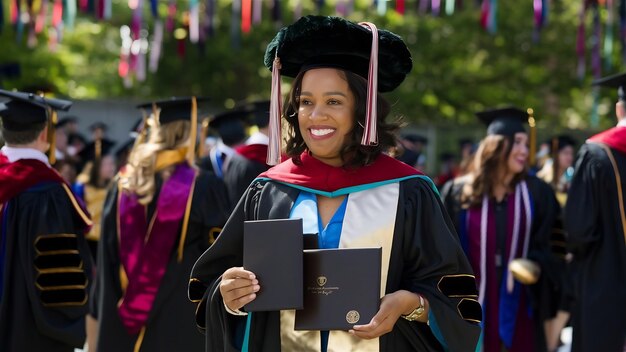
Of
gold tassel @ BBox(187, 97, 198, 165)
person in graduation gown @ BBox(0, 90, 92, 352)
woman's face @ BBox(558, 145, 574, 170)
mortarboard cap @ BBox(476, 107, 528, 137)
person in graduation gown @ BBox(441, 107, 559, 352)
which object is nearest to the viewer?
person in graduation gown @ BBox(0, 90, 92, 352)

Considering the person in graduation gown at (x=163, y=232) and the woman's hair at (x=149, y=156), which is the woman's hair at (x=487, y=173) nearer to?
the person in graduation gown at (x=163, y=232)

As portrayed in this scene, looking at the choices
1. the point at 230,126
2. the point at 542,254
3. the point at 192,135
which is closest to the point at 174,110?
the point at 192,135

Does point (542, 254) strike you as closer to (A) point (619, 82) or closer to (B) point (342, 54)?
(A) point (619, 82)

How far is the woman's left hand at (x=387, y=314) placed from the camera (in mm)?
3172

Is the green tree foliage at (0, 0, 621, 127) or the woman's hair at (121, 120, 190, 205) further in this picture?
the green tree foliage at (0, 0, 621, 127)

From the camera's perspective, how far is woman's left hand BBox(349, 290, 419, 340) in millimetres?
3172

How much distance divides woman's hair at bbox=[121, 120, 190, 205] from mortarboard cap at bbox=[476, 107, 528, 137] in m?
2.37

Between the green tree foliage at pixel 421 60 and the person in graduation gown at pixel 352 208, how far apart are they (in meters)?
13.8

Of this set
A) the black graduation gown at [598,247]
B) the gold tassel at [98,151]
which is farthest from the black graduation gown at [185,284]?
the gold tassel at [98,151]

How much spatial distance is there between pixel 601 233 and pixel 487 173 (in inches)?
36.6

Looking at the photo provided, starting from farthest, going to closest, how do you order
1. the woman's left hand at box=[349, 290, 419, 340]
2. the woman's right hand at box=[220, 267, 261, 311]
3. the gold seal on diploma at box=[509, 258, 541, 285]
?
the gold seal on diploma at box=[509, 258, 541, 285], the woman's right hand at box=[220, 267, 261, 311], the woman's left hand at box=[349, 290, 419, 340]

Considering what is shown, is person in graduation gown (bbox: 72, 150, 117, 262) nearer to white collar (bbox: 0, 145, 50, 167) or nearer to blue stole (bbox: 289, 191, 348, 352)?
white collar (bbox: 0, 145, 50, 167)

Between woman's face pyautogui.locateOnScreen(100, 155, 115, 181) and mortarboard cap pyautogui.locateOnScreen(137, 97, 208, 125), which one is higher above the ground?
mortarboard cap pyautogui.locateOnScreen(137, 97, 208, 125)

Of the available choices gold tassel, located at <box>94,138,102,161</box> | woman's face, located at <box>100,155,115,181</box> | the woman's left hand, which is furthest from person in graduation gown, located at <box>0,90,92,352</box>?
gold tassel, located at <box>94,138,102,161</box>
